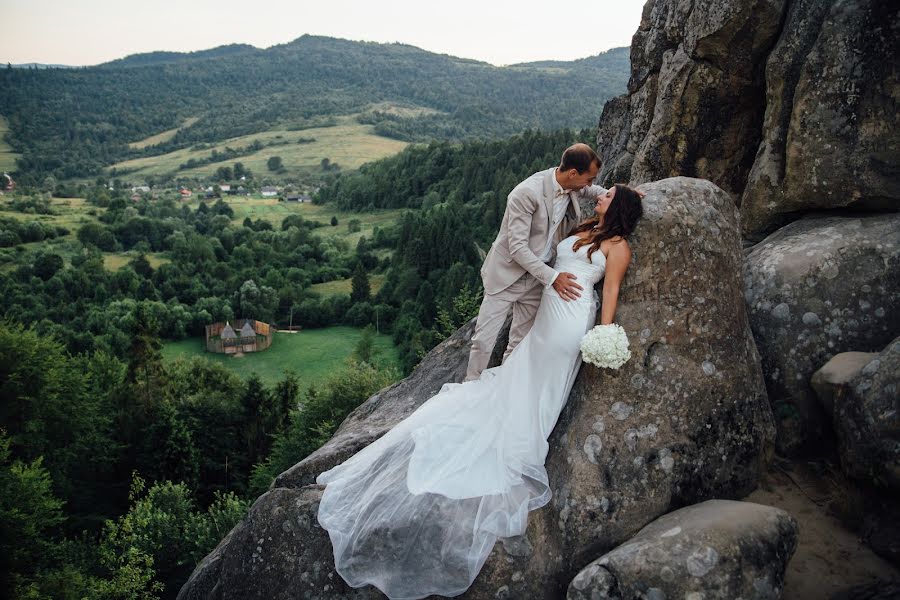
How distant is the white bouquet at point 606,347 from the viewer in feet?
25.1

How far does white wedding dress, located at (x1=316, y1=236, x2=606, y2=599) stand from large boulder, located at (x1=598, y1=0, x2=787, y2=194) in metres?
4.84

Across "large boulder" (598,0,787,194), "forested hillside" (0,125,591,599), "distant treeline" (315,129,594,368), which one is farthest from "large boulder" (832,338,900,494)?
"distant treeline" (315,129,594,368)

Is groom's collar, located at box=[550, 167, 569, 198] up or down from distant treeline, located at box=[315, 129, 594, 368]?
up

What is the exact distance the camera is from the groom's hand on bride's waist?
8.35m

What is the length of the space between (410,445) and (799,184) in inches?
277

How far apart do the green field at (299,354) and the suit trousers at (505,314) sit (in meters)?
65.9

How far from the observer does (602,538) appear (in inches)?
293

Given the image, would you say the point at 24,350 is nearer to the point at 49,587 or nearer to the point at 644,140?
the point at 49,587

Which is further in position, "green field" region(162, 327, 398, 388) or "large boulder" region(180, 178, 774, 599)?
"green field" region(162, 327, 398, 388)

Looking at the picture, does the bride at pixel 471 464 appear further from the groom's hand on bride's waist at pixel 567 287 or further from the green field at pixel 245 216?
the green field at pixel 245 216

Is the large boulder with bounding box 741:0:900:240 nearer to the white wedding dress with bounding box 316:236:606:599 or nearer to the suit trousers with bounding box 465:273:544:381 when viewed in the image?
the white wedding dress with bounding box 316:236:606:599

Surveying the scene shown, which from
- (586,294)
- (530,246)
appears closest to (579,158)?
(530,246)

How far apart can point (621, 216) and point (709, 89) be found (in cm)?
499

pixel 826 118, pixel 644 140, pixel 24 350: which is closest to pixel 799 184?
pixel 826 118
